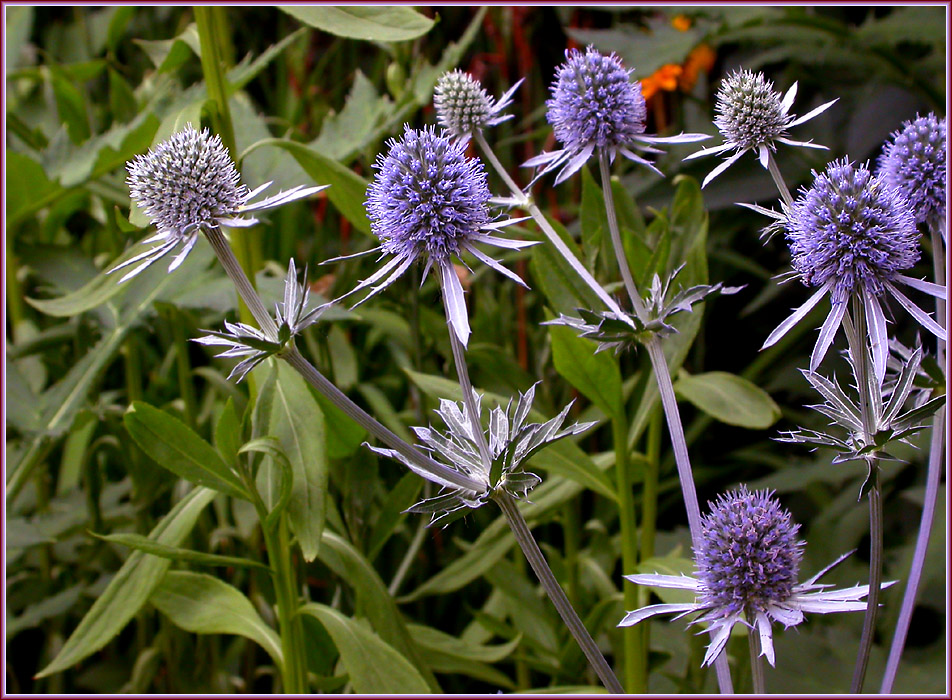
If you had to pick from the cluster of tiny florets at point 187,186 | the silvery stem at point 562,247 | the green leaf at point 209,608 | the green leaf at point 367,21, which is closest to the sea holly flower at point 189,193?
the cluster of tiny florets at point 187,186

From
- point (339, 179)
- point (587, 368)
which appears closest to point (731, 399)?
point (587, 368)

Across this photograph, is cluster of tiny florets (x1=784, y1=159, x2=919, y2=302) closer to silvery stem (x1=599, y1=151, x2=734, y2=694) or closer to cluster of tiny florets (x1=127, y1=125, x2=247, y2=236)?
silvery stem (x1=599, y1=151, x2=734, y2=694)

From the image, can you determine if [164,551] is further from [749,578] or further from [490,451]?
[749,578]

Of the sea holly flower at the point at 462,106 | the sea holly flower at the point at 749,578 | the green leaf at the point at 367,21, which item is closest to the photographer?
the sea holly flower at the point at 749,578

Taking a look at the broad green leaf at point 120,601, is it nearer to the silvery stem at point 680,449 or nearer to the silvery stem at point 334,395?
the silvery stem at point 334,395

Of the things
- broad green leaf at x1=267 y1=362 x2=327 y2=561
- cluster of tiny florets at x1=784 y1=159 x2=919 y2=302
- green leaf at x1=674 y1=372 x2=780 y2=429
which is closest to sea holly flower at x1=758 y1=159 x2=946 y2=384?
cluster of tiny florets at x1=784 y1=159 x2=919 y2=302

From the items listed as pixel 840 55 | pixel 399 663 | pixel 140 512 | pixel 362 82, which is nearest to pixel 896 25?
pixel 840 55

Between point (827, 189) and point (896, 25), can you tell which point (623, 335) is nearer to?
point (827, 189)
